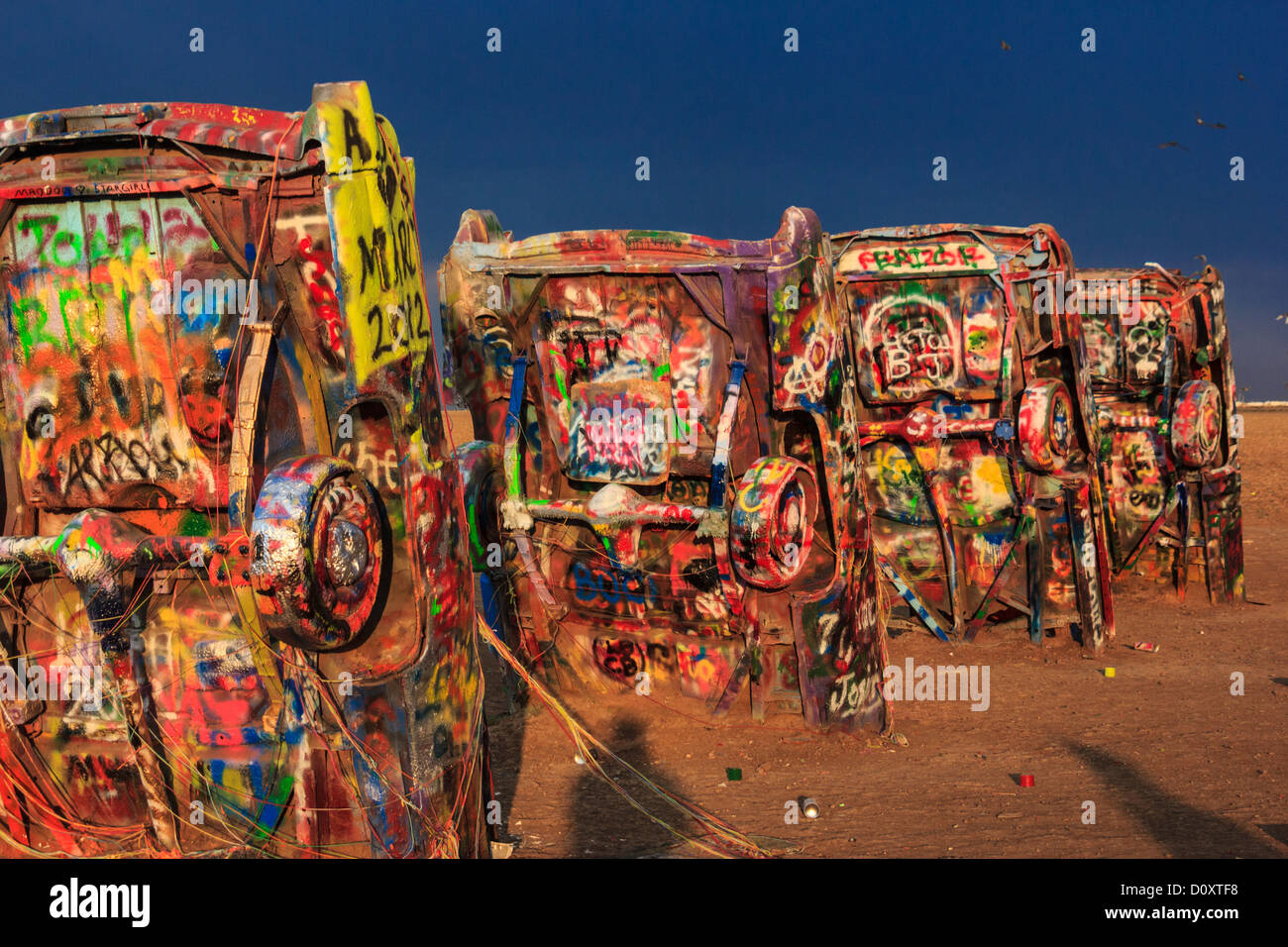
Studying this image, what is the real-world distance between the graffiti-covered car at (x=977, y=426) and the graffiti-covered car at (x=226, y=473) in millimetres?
5657

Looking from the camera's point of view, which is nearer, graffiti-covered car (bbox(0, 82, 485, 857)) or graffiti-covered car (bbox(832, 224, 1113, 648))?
graffiti-covered car (bbox(0, 82, 485, 857))

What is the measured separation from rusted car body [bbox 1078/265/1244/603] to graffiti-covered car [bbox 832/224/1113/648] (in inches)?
73.3

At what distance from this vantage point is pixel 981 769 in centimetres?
662

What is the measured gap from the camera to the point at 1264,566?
13.8 metres

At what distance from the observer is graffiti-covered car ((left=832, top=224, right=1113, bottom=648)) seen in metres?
9.12

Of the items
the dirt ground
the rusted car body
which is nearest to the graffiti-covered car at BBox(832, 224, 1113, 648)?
the dirt ground

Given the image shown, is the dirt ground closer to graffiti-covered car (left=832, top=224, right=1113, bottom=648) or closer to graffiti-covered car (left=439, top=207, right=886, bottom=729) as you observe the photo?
graffiti-covered car (left=439, top=207, right=886, bottom=729)

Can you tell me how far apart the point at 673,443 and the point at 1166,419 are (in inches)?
256

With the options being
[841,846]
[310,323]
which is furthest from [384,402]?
[841,846]

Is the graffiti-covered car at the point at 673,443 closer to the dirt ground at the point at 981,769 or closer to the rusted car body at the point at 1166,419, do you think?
the dirt ground at the point at 981,769

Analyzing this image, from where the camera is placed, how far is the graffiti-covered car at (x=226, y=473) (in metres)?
4.00

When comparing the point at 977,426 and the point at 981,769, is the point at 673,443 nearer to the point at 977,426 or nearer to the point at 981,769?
the point at 981,769

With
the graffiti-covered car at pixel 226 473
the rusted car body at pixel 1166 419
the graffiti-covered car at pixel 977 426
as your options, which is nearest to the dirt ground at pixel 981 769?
the graffiti-covered car at pixel 977 426

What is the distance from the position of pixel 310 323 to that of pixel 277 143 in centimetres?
60
